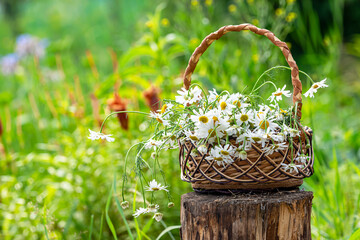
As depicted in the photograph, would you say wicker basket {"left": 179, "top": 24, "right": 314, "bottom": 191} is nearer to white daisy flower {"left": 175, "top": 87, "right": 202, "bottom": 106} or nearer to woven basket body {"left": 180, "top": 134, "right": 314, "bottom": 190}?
woven basket body {"left": 180, "top": 134, "right": 314, "bottom": 190}

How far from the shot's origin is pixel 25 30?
22.3 feet

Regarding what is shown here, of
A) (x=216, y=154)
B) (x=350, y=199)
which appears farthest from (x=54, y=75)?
(x=216, y=154)

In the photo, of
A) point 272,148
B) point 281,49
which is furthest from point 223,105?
point 281,49

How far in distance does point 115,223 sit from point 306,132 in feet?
3.49

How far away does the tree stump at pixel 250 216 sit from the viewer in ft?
3.25

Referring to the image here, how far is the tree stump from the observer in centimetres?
99

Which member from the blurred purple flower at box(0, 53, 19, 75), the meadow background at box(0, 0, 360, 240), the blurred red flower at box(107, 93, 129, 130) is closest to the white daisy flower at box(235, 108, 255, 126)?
the meadow background at box(0, 0, 360, 240)

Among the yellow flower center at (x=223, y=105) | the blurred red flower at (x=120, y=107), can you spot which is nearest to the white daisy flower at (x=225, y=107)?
the yellow flower center at (x=223, y=105)

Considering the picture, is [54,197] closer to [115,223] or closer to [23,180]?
[23,180]

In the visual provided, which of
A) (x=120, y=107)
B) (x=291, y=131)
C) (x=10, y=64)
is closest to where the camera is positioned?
(x=291, y=131)

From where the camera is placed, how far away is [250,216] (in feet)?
3.25

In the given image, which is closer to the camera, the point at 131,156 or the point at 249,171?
the point at 249,171

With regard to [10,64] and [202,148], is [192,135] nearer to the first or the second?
[202,148]

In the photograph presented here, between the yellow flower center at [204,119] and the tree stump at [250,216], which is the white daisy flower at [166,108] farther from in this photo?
the tree stump at [250,216]
